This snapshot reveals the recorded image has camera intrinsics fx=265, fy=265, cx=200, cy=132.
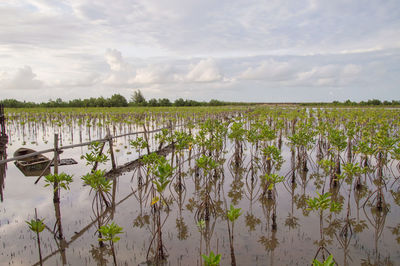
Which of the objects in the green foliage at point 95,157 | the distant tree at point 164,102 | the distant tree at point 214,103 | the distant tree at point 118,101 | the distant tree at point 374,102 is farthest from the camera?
Answer: the distant tree at point 214,103

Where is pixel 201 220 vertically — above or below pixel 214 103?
below

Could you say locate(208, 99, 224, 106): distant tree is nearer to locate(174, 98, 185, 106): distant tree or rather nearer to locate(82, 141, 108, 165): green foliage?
locate(174, 98, 185, 106): distant tree

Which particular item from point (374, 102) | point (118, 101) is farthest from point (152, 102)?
point (374, 102)

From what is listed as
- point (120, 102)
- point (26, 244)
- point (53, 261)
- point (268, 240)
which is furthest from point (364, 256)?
point (120, 102)

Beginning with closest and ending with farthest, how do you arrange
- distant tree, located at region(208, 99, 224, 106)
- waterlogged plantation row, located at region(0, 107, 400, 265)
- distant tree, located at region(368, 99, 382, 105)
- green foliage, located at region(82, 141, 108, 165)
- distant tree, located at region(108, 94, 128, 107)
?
waterlogged plantation row, located at region(0, 107, 400, 265), green foliage, located at region(82, 141, 108, 165), distant tree, located at region(368, 99, 382, 105), distant tree, located at region(108, 94, 128, 107), distant tree, located at region(208, 99, 224, 106)

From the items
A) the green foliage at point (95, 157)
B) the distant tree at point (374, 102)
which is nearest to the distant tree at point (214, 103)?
the distant tree at point (374, 102)

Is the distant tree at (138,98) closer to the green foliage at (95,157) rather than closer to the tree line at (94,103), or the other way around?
the tree line at (94,103)

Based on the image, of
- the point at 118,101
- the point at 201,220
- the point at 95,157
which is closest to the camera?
the point at 201,220

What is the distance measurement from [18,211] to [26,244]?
1.62 metres

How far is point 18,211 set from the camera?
570 cm

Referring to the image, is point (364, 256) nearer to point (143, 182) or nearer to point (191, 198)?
point (191, 198)

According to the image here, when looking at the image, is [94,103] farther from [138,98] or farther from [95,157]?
[95,157]

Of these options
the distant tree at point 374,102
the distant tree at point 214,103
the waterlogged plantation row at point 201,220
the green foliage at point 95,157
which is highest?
the distant tree at point 214,103

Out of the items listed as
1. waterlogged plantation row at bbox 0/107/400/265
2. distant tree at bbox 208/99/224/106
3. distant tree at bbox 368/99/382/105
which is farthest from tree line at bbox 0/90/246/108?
waterlogged plantation row at bbox 0/107/400/265
